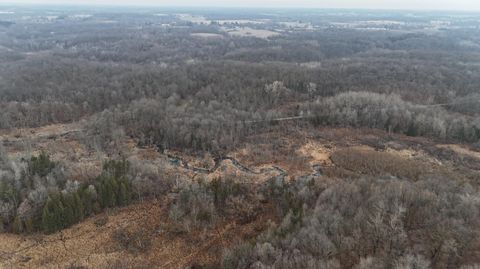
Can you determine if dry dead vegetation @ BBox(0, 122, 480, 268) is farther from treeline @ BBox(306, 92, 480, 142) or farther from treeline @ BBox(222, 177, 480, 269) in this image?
treeline @ BBox(306, 92, 480, 142)

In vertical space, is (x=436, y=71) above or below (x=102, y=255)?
above

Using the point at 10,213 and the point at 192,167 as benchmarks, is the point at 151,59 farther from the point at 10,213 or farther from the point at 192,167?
the point at 10,213

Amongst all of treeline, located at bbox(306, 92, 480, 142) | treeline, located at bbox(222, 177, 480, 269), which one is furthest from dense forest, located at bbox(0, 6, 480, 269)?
treeline, located at bbox(306, 92, 480, 142)

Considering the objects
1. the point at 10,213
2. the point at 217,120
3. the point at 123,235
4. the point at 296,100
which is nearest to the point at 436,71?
the point at 296,100

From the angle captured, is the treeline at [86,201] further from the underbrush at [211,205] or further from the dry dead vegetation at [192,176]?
the underbrush at [211,205]

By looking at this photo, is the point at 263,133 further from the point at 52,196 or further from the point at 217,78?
the point at 52,196

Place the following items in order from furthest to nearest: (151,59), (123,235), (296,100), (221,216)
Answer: (151,59)
(296,100)
(221,216)
(123,235)
